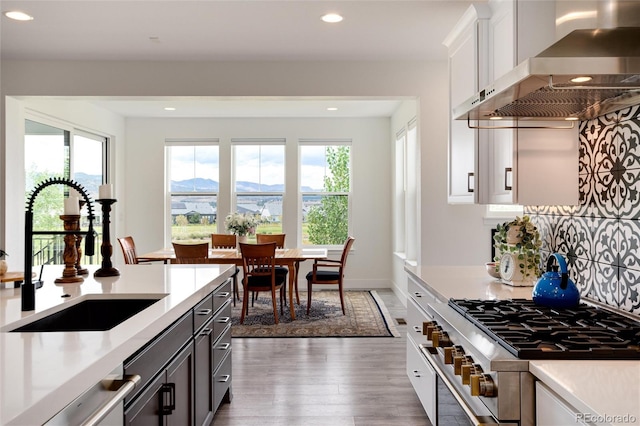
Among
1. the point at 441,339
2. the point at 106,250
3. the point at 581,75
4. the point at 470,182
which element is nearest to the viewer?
the point at 581,75

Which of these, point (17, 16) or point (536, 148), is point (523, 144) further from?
point (17, 16)

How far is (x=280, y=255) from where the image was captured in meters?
5.65

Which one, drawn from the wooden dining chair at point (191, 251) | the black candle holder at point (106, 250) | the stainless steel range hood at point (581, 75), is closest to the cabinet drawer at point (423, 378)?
the stainless steel range hood at point (581, 75)

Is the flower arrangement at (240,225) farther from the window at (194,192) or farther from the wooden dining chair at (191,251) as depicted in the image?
the window at (194,192)

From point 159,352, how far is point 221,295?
1.18 metres

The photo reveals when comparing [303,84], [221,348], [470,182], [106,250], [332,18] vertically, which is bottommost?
[221,348]

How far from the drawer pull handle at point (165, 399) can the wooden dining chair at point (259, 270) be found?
10.9 ft

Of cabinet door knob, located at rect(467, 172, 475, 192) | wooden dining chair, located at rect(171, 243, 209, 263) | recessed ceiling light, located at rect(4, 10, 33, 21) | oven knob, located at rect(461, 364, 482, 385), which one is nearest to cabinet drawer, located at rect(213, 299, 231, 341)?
oven knob, located at rect(461, 364, 482, 385)

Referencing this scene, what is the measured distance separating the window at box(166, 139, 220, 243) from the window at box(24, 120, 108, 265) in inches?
61.4

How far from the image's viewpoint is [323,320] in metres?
5.58

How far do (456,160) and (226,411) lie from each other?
2.21m

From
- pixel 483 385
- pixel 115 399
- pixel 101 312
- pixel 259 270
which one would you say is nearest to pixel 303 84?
pixel 259 270

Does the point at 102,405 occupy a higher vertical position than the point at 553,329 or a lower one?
lower

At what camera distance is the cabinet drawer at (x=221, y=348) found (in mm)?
2797
